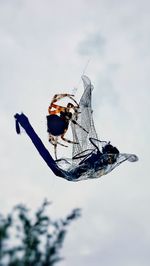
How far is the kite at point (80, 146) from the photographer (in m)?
19.5

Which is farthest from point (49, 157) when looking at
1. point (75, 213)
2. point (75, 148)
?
point (75, 213)

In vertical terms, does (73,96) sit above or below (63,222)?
above

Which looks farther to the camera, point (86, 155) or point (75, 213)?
point (75, 213)

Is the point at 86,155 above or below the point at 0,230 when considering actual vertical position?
above

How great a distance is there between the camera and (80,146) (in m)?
20.1

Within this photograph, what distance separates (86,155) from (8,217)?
318 centimetres

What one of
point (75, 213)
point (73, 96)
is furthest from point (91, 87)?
point (75, 213)

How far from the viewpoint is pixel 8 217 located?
20.4 meters

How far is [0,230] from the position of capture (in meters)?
20.1

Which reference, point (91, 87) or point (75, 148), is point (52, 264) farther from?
point (91, 87)

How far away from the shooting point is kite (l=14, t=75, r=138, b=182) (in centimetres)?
1948

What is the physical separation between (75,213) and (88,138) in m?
Answer: 2.73

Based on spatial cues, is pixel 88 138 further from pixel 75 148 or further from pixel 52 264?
pixel 52 264

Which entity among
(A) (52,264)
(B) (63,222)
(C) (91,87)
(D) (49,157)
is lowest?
(A) (52,264)
